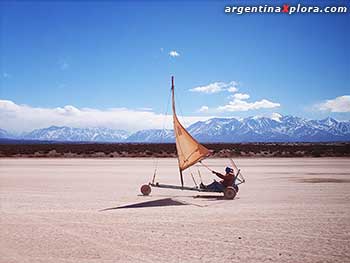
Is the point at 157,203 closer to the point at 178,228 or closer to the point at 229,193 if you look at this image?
the point at 229,193

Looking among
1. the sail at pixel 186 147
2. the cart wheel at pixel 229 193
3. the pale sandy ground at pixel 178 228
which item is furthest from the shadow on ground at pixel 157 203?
the cart wheel at pixel 229 193

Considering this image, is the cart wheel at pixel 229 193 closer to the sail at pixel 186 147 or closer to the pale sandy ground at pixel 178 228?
the pale sandy ground at pixel 178 228

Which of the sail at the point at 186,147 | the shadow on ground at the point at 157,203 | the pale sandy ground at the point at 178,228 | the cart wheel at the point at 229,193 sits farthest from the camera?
the cart wheel at the point at 229,193

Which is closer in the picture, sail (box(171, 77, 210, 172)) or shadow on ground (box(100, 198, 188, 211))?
shadow on ground (box(100, 198, 188, 211))

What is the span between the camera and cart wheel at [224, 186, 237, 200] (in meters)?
15.0

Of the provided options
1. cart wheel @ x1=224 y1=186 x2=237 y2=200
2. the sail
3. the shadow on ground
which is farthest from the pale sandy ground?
the sail

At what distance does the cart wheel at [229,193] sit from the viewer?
14984 millimetres

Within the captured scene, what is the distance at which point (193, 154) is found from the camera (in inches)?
585

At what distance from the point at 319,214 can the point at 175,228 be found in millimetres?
4705

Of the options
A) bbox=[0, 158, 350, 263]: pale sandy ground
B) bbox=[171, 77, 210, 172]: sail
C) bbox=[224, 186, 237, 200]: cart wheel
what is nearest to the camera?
bbox=[0, 158, 350, 263]: pale sandy ground

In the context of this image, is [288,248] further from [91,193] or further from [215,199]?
[91,193]

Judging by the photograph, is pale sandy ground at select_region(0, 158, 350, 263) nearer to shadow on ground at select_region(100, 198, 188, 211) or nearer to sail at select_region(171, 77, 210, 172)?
shadow on ground at select_region(100, 198, 188, 211)

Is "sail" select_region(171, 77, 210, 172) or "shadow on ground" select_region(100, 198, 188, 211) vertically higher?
"sail" select_region(171, 77, 210, 172)

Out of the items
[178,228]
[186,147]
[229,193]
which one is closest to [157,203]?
[186,147]
